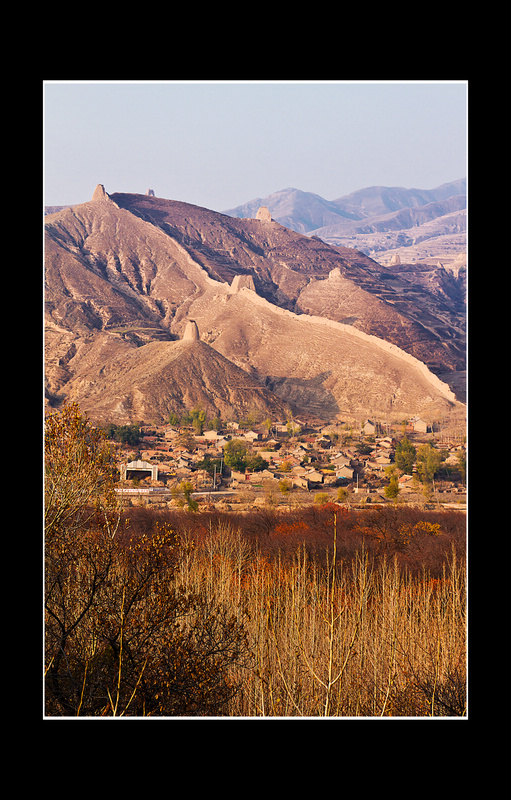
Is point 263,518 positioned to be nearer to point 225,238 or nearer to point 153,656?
point 153,656

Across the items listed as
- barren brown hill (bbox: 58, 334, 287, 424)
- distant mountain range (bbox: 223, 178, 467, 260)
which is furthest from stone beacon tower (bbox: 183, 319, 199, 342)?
distant mountain range (bbox: 223, 178, 467, 260)

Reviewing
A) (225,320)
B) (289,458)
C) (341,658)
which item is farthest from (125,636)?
(225,320)

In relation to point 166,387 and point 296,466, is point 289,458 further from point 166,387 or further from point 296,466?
point 166,387

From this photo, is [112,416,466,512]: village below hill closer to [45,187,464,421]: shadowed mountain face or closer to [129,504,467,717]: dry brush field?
[45,187,464,421]: shadowed mountain face

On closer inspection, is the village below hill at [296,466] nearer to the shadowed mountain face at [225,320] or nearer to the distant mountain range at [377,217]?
the shadowed mountain face at [225,320]

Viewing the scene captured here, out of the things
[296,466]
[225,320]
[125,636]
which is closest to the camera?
[125,636]

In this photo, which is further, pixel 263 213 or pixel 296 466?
pixel 263 213

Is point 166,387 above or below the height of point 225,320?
below
